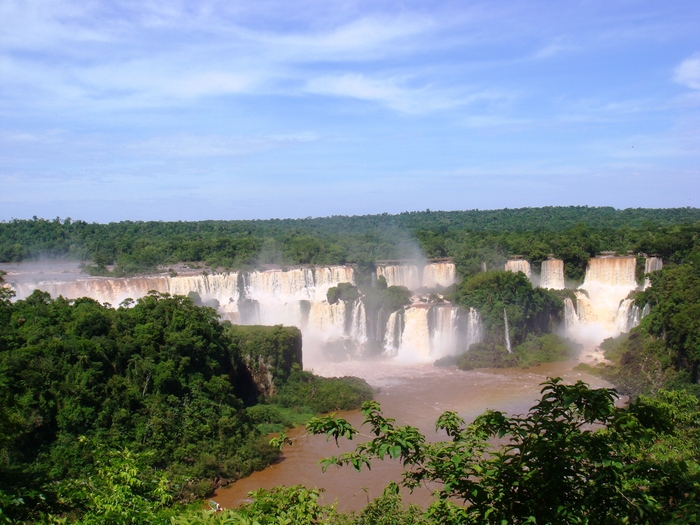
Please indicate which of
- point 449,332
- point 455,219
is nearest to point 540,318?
point 449,332

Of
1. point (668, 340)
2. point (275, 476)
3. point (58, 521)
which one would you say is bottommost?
point (275, 476)

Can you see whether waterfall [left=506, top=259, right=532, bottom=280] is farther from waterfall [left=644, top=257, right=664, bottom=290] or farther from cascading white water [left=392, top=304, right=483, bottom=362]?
cascading white water [left=392, top=304, right=483, bottom=362]

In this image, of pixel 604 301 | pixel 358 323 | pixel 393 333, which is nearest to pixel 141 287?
pixel 358 323

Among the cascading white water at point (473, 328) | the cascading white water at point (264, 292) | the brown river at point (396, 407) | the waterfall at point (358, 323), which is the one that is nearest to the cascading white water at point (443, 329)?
the cascading white water at point (473, 328)

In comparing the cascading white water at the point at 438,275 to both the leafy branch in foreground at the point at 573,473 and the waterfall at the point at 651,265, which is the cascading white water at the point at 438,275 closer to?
the waterfall at the point at 651,265

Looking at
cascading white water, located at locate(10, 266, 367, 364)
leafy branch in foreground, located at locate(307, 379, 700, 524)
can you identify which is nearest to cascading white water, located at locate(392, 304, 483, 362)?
cascading white water, located at locate(10, 266, 367, 364)

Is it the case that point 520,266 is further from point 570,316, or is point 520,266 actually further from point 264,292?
point 264,292

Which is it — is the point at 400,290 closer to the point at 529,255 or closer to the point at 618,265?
the point at 529,255
